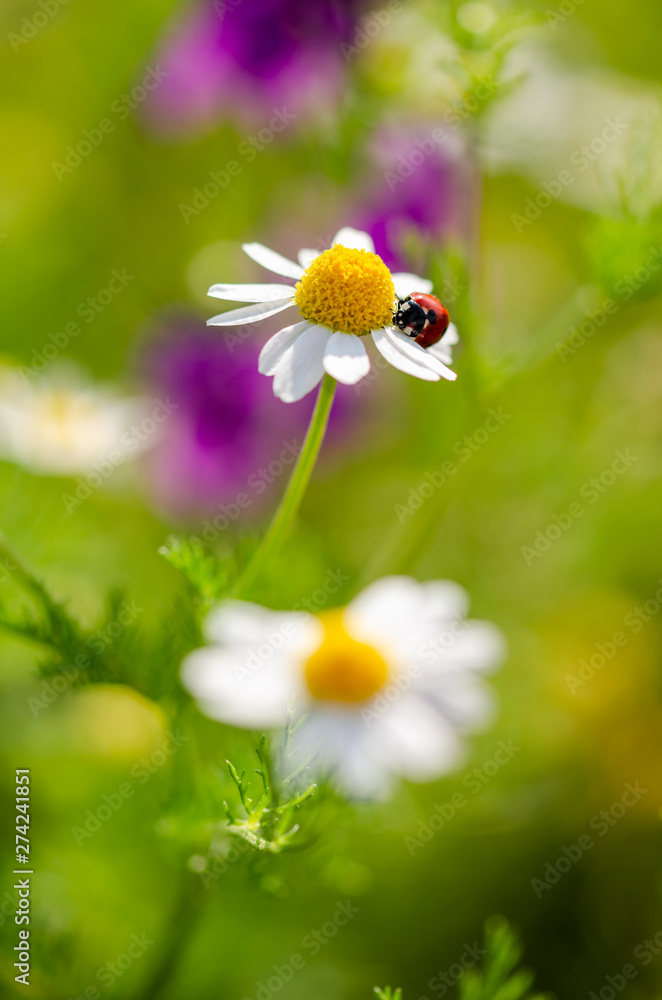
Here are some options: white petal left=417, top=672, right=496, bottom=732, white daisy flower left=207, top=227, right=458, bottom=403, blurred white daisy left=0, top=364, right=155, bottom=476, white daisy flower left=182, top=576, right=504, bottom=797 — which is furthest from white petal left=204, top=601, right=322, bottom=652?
blurred white daisy left=0, top=364, right=155, bottom=476

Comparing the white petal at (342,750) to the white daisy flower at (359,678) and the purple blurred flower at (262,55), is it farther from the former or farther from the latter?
the purple blurred flower at (262,55)

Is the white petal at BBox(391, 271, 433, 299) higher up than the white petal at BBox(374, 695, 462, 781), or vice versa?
the white petal at BBox(391, 271, 433, 299)

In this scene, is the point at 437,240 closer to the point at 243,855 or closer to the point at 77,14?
the point at 243,855

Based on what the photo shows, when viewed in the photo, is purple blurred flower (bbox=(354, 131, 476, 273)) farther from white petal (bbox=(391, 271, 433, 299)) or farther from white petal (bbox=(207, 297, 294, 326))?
white petal (bbox=(207, 297, 294, 326))

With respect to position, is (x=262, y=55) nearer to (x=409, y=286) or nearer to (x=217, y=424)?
(x=217, y=424)

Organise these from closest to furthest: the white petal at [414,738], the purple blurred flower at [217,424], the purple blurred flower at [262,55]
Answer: the white petal at [414,738], the purple blurred flower at [262,55], the purple blurred flower at [217,424]

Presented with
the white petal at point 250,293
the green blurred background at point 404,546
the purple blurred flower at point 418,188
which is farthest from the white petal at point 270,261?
the purple blurred flower at point 418,188
